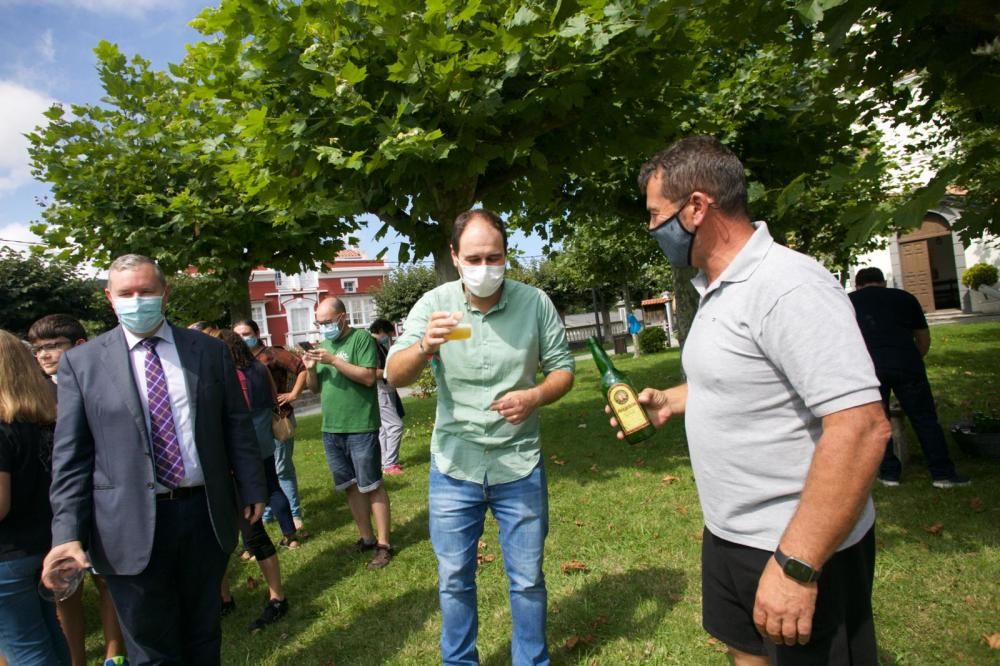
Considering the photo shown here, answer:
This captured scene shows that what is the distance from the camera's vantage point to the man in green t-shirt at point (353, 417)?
201 inches

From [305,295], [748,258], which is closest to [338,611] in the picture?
[748,258]

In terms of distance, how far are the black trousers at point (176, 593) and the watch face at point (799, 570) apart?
2.44 m

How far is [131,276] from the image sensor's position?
9.28 feet

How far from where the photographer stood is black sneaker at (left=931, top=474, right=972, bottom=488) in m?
5.46

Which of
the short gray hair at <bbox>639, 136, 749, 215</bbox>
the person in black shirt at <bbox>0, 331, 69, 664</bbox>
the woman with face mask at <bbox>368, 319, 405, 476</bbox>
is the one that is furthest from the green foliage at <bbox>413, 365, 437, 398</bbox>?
the short gray hair at <bbox>639, 136, 749, 215</bbox>

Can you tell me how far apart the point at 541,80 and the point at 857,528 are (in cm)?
411

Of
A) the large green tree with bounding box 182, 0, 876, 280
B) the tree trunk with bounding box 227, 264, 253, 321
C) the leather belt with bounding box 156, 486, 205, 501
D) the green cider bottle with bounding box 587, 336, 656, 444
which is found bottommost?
the leather belt with bounding box 156, 486, 205, 501

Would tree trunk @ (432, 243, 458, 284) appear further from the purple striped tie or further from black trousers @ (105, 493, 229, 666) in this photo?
black trousers @ (105, 493, 229, 666)

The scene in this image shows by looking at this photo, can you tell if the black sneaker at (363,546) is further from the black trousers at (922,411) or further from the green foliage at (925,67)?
the black trousers at (922,411)

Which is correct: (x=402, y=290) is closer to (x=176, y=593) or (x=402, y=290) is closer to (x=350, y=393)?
(x=350, y=393)

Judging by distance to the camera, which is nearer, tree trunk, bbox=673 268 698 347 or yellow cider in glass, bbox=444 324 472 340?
yellow cider in glass, bbox=444 324 472 340

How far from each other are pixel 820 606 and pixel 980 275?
25.4 metres

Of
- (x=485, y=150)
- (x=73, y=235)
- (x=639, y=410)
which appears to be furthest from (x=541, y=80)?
(x=73, y=235)

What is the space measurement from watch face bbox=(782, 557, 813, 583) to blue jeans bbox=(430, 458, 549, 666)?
4.75ft
